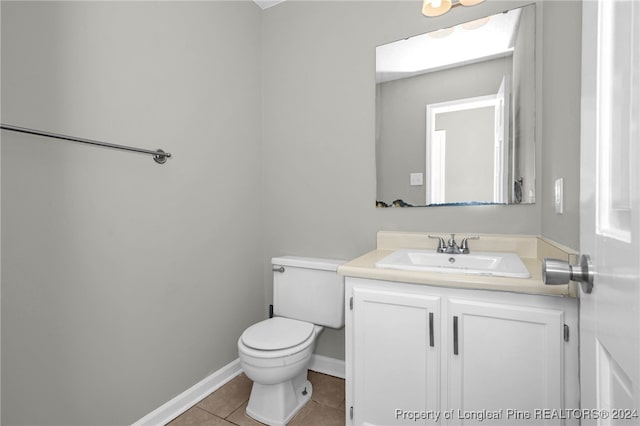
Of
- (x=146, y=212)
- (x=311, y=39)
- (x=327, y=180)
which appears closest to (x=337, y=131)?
(x=327, y=180)

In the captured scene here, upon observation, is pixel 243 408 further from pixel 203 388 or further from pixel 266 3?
pixel 266 3

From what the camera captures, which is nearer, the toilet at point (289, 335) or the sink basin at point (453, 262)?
the sink basin at point (453, 262)

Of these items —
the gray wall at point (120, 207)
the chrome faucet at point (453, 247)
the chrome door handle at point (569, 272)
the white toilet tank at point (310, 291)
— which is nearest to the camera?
the chrome door handle at point (569, 272)

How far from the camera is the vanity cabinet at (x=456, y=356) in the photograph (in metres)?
1.06

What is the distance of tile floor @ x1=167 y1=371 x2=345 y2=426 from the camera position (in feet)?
5.34

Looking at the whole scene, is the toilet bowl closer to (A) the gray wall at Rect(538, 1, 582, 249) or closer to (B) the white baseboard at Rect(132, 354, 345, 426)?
(B) the white baseboard at Rect(132, 354, 345, 426)

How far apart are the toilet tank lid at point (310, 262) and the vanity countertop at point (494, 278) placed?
38 centimetres

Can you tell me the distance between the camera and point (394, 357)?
130 cm

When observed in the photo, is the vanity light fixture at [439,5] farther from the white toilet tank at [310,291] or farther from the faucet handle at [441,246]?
the white toilet tank at [310,291]

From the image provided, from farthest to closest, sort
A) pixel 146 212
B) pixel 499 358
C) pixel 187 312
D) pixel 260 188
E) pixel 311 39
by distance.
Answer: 1. pixel 260 188
2. pixel 311 39
3. pixel 187 312
4. pixel 146 212
5. pixel 499 358

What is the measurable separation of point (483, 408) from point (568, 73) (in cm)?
121

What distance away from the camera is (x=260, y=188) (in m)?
2.27

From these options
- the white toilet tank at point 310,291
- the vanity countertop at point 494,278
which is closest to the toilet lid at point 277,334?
the white toilet tank at point 310,291

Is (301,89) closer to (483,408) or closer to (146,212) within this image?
(146,212)
